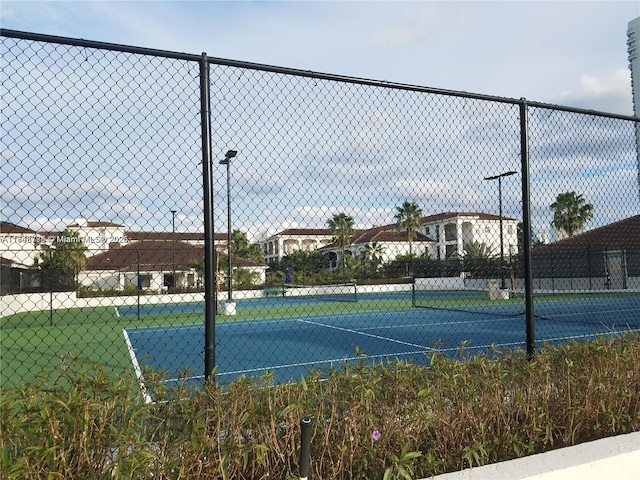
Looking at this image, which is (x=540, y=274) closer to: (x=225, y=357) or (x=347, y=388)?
(x=225, y=357)

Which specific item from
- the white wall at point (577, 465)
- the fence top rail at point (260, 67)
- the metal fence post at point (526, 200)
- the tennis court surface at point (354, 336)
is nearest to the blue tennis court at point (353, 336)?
the tennis court surface at point (354, 336)

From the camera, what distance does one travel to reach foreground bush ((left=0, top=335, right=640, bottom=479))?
2293 mm

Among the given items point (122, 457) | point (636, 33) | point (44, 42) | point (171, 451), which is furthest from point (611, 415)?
point (636, 33)

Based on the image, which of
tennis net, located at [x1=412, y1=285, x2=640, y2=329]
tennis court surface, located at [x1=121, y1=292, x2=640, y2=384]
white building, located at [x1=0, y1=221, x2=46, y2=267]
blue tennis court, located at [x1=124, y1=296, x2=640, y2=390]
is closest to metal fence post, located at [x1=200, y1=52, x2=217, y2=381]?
white building, located at [x1=0, y1=221, x2=46, y2=267]

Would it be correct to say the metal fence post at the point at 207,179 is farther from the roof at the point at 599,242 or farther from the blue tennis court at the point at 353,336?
the roof at the point at 599,242

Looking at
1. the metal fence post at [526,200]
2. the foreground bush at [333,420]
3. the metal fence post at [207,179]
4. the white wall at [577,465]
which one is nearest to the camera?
the foreground bush at [333,420]

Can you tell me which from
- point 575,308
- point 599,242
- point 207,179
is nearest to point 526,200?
point 207,179

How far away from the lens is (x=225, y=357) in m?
11.6

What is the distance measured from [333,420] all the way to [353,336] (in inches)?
486

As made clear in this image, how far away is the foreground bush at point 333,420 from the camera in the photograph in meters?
2.29

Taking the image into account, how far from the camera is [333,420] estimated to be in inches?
109

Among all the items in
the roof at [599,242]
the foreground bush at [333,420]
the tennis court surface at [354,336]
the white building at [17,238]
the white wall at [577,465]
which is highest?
the roof at [599,242]

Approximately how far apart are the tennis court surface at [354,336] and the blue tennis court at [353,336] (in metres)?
0.02

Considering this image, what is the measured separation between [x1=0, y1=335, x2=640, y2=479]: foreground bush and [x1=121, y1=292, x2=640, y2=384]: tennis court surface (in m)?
4.54
